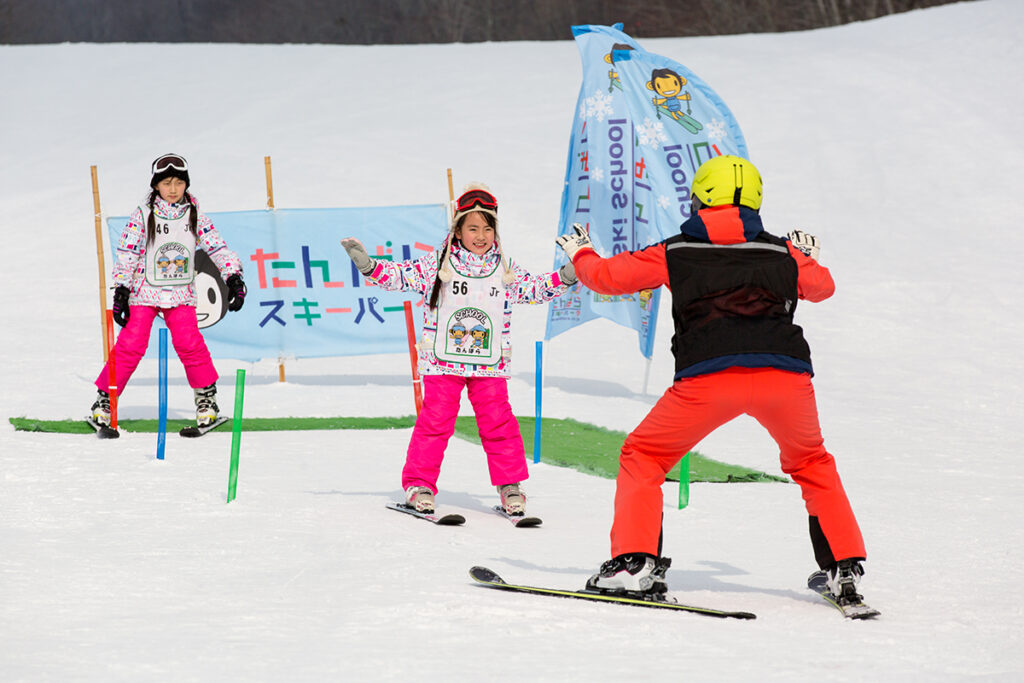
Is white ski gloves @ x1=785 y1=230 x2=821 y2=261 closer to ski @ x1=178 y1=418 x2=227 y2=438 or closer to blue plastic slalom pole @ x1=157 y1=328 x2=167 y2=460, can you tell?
blue plastic slalom pole @ x1=157 y1=328 x2=167 y2=460

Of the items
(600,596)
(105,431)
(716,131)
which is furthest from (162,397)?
(716,131)

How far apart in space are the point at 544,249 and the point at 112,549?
9.54 meters

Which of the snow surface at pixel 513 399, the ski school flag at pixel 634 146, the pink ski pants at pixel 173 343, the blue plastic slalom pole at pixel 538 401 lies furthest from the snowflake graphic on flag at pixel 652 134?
the pink ski pants at pixel 173 343

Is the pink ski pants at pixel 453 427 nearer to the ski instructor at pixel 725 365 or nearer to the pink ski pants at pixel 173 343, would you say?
the ski instructor at pixel 725 365

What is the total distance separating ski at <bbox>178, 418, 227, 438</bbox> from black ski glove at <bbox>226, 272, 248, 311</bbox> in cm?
71

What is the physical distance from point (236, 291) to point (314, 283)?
7.54 ft

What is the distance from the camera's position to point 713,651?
343cm

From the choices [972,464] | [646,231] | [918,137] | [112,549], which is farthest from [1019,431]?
[918,137]

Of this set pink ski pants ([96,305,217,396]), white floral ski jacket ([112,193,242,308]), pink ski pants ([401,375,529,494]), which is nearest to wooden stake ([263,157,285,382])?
white floral ski jacket ([112,193,242,308])

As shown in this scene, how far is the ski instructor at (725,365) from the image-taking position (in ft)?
12.6

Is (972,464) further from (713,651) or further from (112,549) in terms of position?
(112,549)

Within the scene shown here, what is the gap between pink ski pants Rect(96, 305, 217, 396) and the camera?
7.19 m

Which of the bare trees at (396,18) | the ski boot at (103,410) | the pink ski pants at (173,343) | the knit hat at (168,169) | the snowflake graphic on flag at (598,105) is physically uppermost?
the bare trees at (396,18)

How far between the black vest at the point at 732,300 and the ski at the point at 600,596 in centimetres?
73
